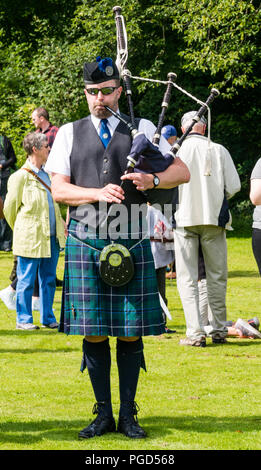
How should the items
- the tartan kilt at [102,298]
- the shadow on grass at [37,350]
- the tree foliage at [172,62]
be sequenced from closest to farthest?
1. the tartan kilt at [102,298]
2. the shadow on grass at [37,350]
3. the tree foliage at [172,62]

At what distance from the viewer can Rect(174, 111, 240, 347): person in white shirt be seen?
7.85 metres

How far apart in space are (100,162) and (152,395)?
1940 millimetres

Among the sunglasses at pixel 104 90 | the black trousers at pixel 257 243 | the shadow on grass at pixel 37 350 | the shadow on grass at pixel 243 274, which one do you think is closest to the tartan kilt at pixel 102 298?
the sunglasses at pixel 104 90

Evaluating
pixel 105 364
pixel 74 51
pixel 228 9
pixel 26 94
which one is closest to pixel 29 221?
pixel 105 364

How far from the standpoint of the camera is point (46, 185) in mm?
8797

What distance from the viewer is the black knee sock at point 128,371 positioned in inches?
192

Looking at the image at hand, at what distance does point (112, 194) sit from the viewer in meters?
4.54

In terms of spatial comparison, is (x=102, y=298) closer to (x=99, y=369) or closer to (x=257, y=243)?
(x=99, y=369)

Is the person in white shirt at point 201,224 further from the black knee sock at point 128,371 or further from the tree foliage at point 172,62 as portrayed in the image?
the tree foliage at point 172,62

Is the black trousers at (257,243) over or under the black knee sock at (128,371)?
over

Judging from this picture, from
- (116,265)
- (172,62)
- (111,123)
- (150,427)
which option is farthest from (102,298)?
(172,62)

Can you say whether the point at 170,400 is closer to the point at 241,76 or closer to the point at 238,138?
the point at 241,76

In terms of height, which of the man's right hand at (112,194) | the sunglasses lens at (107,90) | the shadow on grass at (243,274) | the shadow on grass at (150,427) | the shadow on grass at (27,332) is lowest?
the shadow on grass at (150,427)

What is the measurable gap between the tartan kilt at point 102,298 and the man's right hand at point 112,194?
306 mm
